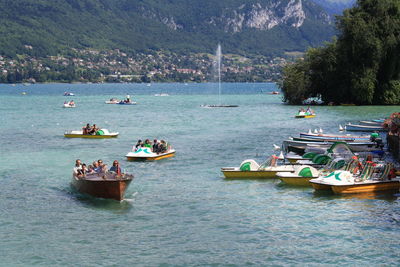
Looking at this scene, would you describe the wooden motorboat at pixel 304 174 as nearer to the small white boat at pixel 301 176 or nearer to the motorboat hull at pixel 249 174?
the small white boat at pixel 301 176

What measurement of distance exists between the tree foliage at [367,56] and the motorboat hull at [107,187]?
67.9 m

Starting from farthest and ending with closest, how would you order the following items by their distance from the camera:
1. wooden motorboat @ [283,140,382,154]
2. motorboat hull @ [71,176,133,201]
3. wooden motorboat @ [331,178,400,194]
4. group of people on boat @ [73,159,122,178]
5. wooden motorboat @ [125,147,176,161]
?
wooden motorboat @ [283,140,382,154], wooden motorboat @ [125,147,176,161], group of people on boat @ [73,159,122,178], wooden motorboat @ [331,178,400,194], motorboat hull @ [71,176,133,201]

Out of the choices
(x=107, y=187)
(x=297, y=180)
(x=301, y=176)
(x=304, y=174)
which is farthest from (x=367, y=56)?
(x=107, y=187)

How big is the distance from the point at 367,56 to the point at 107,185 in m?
69.7

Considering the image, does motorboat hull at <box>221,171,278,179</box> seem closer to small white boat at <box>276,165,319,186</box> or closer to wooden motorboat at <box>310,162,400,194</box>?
small white boat at <box>276,165,319,186</box>


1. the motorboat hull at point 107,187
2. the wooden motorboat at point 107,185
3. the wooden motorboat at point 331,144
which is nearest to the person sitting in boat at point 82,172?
the wooden motorboat at point 107,185

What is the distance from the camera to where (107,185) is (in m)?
31.7

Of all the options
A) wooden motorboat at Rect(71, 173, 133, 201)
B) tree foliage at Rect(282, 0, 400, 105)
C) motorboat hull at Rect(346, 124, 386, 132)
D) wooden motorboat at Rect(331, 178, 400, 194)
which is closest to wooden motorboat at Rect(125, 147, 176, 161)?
wooden motorboat at Rect(71, 173, 133, 201)

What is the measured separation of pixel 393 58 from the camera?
93938mm

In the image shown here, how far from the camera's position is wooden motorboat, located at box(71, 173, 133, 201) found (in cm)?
3147

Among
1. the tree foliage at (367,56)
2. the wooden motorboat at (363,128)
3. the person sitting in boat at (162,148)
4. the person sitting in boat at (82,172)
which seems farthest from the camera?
the tree foliage at (367,56)

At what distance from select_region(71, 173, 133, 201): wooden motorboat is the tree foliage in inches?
2660

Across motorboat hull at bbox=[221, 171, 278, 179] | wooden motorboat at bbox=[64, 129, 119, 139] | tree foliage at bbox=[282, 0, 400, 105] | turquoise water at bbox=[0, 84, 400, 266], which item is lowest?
wooden motorboat at bbox=[64, 129, 119, 139]

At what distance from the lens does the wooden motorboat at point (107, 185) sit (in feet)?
103
